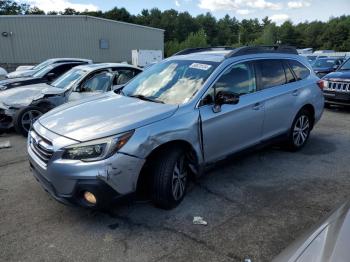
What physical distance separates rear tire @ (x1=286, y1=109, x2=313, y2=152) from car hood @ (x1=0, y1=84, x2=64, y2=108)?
502 cm

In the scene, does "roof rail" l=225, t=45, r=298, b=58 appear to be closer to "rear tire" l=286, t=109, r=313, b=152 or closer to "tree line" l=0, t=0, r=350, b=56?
"rear tire" l=286, t=109, r=313, b=152

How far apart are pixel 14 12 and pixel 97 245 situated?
72.1 metres

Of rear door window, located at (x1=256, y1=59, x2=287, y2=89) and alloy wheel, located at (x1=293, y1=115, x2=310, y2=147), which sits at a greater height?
rear door window, located at (x1=256, y1=59, x2=287, y2=89)

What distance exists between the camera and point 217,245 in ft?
10.9

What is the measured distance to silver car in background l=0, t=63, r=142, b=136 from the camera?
7555mm

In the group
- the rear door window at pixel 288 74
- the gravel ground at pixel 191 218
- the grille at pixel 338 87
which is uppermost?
the rear door window at pixel 288 74

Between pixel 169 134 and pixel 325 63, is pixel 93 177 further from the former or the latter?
pixel 325 63

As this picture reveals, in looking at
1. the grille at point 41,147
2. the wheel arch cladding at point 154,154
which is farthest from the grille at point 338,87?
the grille at point 41,147

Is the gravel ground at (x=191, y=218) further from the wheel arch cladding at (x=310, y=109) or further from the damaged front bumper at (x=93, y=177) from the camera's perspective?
the wheel arch cladding at (x=310, y=109)

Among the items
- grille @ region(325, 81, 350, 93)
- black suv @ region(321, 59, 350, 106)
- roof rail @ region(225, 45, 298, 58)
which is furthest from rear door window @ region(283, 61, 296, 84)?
grille @ region(325, 81, 350, 93)

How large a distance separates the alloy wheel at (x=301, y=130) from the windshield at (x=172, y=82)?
2262mm

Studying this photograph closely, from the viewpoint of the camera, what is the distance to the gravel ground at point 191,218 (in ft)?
10.7

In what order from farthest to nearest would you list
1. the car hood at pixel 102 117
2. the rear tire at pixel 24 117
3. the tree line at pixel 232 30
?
the tree line at pixel 232 30 < the rear tire at pixel 24 117 < the car hood at pixel 102 117

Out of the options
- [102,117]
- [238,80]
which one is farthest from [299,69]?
[102,117]
